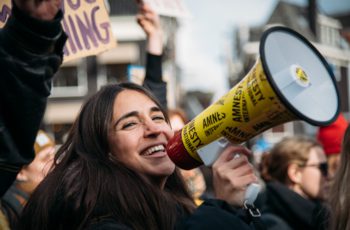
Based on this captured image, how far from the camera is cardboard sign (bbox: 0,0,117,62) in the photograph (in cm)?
244

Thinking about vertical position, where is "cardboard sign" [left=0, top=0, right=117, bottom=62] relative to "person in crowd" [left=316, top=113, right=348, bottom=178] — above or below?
above

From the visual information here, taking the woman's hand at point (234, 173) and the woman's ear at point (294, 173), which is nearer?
the woman's hand at point (234, 173)

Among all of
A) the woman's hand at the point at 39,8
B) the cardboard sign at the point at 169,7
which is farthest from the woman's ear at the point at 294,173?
the woman's hand at the point at 39,8

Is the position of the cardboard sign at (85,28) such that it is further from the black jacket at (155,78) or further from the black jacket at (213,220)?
the black jacket at (213,220)

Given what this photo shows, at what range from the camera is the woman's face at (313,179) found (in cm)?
333

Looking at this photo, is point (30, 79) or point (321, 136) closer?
point (30, 79)

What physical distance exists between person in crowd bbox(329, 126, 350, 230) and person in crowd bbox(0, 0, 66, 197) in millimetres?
1130

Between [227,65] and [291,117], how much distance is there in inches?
1129

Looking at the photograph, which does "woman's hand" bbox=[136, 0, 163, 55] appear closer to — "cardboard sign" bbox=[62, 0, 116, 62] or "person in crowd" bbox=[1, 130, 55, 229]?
"cardboard sign" bbox=[62, 0, 116, 62]

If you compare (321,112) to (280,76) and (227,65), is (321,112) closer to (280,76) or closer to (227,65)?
(280,76)

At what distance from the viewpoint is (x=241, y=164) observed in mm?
1688

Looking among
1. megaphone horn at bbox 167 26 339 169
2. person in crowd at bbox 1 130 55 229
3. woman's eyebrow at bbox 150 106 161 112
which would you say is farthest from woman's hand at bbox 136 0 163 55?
megaphone horn at bbox 167 26 339 169

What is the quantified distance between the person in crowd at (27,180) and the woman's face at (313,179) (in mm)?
1475

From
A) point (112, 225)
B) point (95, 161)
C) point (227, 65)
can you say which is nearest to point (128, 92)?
point (95, 161)
